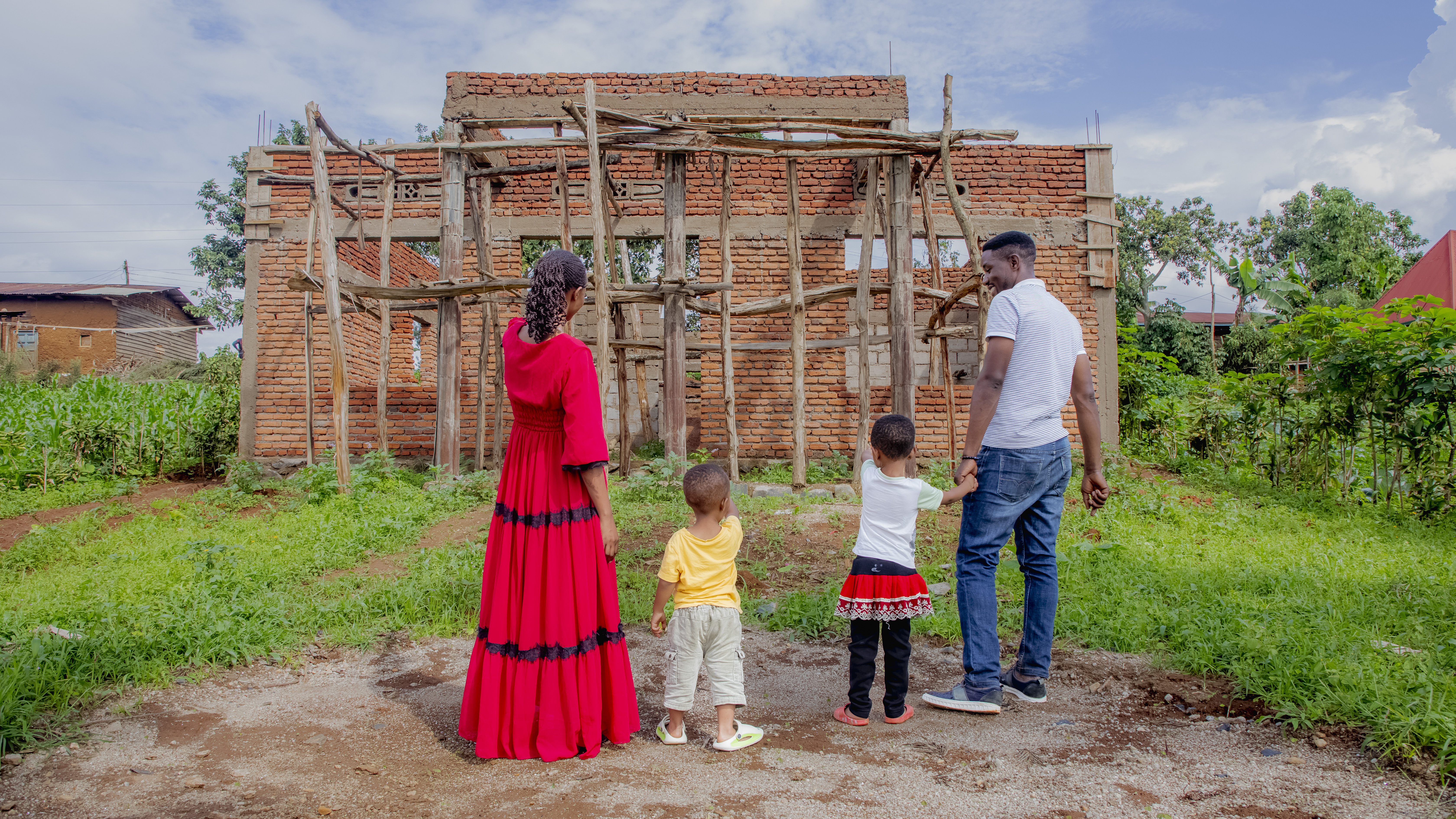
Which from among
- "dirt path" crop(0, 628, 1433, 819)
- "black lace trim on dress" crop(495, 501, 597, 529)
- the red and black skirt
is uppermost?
"black lace trim on dress" crop(495, 501, 597, 529)

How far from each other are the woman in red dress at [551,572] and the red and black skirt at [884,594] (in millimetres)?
859

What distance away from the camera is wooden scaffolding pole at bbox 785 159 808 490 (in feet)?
27.2

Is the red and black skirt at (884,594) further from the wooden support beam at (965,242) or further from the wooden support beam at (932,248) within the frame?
the wooden support beam at (932,248)

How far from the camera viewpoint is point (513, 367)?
2.77 metres

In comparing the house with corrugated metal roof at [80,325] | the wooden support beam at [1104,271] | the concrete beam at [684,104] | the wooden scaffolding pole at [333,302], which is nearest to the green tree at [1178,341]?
the wooden support beam at [1104,271]

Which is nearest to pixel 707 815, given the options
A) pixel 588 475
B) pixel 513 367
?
pixel 588 475

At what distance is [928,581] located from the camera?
16.5ft

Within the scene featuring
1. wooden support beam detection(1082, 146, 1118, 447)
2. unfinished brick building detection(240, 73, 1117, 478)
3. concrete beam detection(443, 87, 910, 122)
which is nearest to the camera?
unfinished brick building detection(240, 73, 1117, 478)

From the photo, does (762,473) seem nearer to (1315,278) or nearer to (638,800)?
(638,800)

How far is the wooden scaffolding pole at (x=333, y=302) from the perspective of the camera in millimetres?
8062

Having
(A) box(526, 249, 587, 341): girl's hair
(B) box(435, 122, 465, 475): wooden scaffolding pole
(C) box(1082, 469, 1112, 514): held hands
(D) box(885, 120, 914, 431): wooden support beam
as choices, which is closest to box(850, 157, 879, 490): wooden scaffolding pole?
(D) box(885, 120, 914, 431): wooden support beam

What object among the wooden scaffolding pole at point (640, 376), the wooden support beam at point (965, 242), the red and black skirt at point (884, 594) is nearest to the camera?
the red and black skirt at point (884, 594)

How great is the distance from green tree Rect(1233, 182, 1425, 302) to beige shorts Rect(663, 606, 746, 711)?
Answer: 2279cm

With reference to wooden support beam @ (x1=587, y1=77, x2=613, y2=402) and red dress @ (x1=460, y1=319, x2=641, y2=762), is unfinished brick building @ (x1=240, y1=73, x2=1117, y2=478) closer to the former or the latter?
wooden support beam @ (x1=587, y1=77, x2=613, y2=402)
